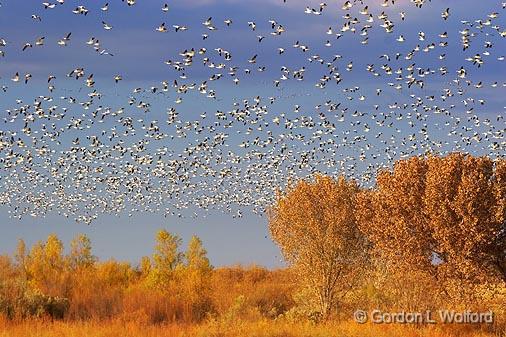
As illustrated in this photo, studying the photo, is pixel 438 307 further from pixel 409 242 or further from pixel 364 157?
pixel 364 157

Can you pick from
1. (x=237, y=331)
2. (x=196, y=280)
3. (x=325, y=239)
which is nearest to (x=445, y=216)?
(x=325, y=239)

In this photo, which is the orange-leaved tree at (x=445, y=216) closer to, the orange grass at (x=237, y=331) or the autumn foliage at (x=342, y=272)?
the autumn foliage at (x=342, y=272)

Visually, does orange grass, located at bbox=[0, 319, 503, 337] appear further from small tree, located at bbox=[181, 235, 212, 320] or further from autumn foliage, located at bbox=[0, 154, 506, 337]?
small tree, located at bbox=[181, 235, 212, 320]

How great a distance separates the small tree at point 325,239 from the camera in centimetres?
3681

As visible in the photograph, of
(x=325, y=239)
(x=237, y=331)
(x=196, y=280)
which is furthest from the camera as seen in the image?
(x=196, y=280)

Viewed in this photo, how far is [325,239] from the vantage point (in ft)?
121

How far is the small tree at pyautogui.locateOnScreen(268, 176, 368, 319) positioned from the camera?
36.8 m

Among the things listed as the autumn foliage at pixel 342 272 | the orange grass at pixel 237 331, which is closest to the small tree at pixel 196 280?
the autumn foliage at pixel 342 272

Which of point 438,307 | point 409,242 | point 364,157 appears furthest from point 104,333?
point 364,157

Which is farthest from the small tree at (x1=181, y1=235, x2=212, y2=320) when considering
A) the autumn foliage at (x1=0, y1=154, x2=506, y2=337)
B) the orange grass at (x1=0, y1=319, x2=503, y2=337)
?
the orange grass at (x1=0, y1=319, x2=503, y2=337)

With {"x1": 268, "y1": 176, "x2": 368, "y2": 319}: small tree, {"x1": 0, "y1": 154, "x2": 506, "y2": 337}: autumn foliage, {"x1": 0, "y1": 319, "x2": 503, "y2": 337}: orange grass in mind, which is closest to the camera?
{"x1": 0, "y1": 319, "x2": 503, "y2": 337}: orange grass

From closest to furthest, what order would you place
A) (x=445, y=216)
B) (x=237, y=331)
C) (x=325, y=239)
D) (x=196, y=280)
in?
(x=237, y=331)
(x=445, y=216)
(x=325, y=239)
(x=196, y=280)

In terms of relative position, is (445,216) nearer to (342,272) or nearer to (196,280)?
(342,272)

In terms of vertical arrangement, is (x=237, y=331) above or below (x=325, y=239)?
below
